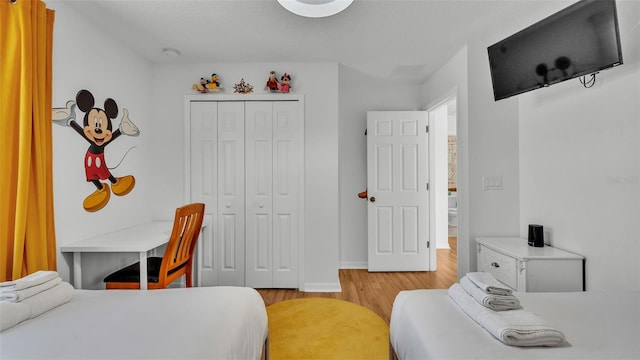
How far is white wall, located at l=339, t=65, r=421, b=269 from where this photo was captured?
3.95 metres

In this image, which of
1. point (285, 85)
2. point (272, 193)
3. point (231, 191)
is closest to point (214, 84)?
point (285, 85)

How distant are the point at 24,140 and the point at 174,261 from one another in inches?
45.3

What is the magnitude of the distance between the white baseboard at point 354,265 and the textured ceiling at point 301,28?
245cm

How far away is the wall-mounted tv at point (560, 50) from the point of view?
1.58 meters

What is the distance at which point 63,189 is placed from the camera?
Answer: 2.07 metres

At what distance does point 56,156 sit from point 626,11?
3.71m

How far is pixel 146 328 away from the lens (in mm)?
1075

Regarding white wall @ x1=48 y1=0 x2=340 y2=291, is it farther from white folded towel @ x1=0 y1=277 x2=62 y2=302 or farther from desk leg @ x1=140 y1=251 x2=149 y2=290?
white folded towel @ x1=0 y1=277 x2=62 y2=302

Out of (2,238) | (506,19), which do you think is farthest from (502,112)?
(2,238)

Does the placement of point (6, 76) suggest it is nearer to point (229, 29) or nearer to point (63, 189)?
point (63, 189)

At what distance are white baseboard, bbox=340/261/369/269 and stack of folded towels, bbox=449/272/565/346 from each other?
2605mm

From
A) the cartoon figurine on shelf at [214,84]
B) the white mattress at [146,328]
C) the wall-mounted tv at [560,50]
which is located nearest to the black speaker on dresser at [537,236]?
the wall-mounted tv at [560,50]

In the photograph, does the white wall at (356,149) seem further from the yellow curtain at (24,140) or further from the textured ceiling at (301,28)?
the yellow curtain at (24,140)

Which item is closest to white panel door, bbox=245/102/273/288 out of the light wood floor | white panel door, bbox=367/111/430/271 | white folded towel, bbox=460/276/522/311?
the light wood floor
